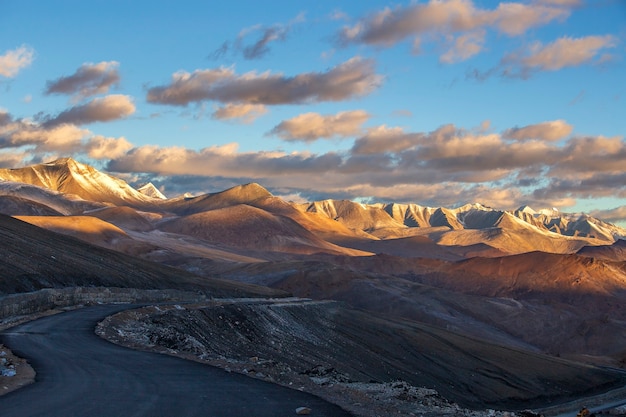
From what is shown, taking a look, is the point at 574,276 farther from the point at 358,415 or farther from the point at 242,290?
the point at 358,415

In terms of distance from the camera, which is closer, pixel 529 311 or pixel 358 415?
pixel 358 415

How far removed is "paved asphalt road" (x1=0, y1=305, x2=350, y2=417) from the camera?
575 inches

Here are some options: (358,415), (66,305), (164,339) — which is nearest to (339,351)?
(66,305)

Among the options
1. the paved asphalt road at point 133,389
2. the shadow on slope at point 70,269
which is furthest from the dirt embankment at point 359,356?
the shadow on slope at point 70,269

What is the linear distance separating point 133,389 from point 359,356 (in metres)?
44.2

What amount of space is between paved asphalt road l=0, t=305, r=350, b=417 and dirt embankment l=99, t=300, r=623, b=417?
1475mm

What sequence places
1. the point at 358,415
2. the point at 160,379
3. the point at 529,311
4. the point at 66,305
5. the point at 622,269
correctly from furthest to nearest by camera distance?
1. the point at 622,269
2. the point at 529,311
3. the point at 66,305
4. the point at 160,379
5. the point at 358,415

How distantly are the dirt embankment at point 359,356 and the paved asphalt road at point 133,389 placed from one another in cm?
148

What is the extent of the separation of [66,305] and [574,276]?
155 m

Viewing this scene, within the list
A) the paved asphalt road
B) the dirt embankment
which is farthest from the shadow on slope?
the paved asphalt road

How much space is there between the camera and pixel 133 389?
54.7ft

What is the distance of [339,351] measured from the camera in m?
58.6

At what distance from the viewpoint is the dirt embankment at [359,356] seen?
21828mm

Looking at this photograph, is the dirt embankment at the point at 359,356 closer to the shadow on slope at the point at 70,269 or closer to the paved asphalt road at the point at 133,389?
the paved asphalt road at the point at 133,389
